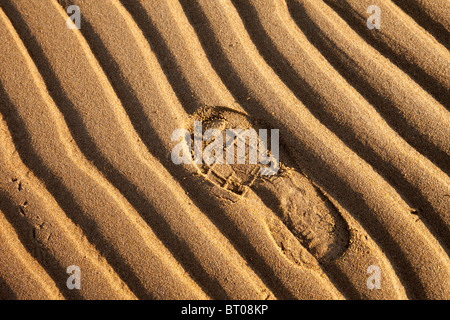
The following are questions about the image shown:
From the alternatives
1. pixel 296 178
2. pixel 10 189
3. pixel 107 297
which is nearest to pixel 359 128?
pixel 296 178

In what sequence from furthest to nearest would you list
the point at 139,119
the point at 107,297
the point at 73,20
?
the point at 73,20 → the point at 139,119 → the point at 107,297

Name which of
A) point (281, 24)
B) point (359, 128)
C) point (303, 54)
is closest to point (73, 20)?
point (281, 24)

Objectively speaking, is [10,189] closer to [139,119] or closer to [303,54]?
[139,119]

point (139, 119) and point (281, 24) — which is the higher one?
point (281, 24)

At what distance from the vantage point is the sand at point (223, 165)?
141cm

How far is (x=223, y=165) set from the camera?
151 cm

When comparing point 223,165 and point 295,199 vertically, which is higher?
point 223,165

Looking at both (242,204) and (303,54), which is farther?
(303,54)

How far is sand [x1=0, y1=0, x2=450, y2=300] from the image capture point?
141cm

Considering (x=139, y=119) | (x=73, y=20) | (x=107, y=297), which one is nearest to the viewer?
(x=107, y=297)
